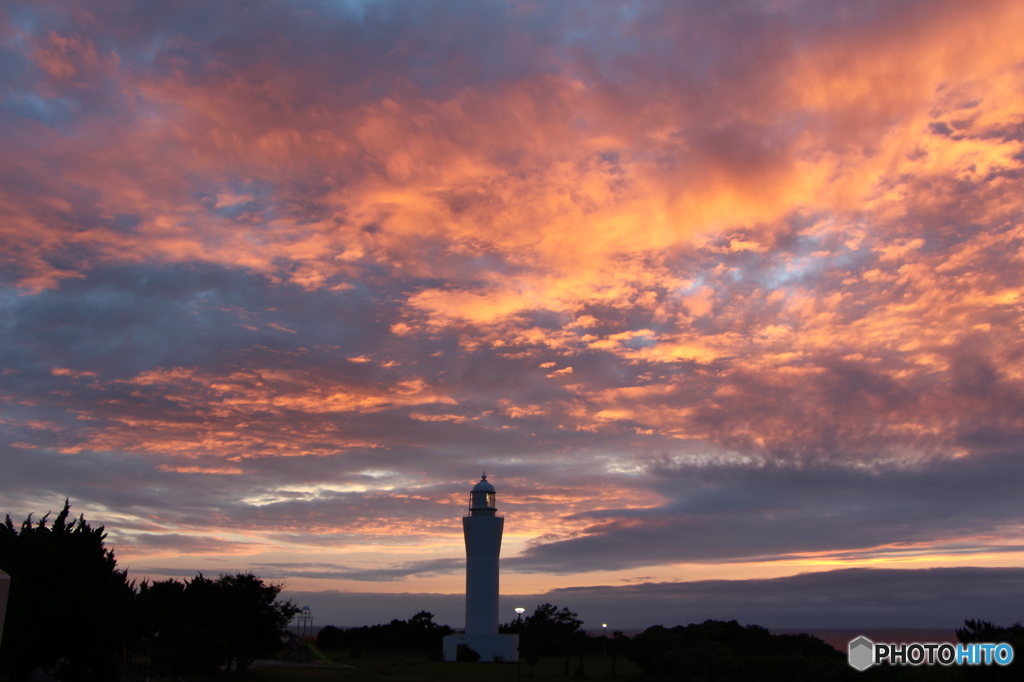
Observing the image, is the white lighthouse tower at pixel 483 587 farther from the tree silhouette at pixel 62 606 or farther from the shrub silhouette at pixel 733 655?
→ the tree silhouette at pixel 62 606

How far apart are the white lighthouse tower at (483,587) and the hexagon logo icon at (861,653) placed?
3582cm

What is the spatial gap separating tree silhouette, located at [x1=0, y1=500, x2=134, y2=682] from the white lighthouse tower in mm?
34486

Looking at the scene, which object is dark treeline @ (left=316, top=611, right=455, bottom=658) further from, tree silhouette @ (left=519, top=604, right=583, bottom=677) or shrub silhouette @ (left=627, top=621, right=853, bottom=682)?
shrub silhouette @ (left=627, top=621, right=853, bottom=682)

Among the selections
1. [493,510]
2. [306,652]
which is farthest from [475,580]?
[306,652]

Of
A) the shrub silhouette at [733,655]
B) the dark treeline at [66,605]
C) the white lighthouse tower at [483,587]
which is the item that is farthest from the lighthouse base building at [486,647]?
the dark treeline at [66,605]

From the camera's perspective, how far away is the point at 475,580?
198ft

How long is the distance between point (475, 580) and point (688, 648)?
19.9m

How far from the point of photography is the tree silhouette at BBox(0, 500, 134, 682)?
1039 inches

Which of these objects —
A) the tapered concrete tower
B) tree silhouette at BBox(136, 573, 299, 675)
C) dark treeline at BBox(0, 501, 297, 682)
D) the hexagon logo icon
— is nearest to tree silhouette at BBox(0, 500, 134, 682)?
dark treeline at BBox(0, 501, 297, 682)

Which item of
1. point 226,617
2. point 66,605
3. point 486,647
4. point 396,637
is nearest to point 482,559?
point 486,647

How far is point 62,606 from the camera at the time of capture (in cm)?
2675

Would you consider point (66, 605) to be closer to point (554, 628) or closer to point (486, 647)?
point (486, 647)

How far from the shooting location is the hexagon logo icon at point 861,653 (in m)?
26.7

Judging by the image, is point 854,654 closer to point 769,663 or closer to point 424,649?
point 769,663
